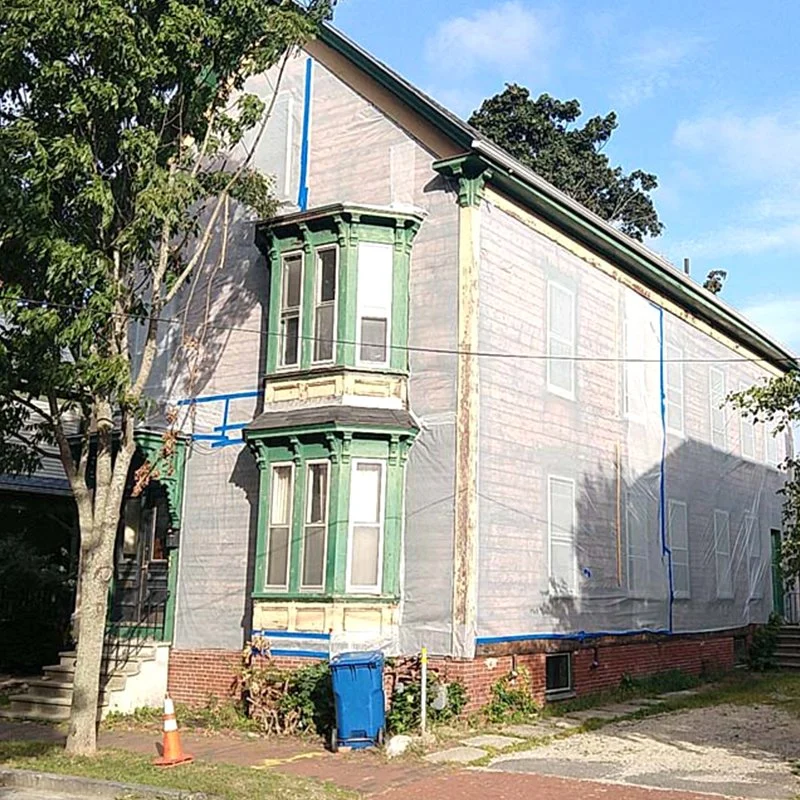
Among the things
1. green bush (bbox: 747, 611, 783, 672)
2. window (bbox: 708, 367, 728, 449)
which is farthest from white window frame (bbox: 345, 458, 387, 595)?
green bush (bbox: 747, 611, 783, 672)

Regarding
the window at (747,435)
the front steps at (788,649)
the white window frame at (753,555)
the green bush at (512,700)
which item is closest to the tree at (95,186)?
the green bush at (512,700)

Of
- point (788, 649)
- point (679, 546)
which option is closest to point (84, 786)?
point (679, 546)

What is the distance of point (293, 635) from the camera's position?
15539 mm

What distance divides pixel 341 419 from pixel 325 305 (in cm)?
202

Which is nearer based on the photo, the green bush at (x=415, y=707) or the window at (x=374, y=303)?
the green bush at (x=415, y=707)

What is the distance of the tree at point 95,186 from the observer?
41.5ft

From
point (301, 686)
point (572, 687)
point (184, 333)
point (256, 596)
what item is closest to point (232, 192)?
point (184, 333)

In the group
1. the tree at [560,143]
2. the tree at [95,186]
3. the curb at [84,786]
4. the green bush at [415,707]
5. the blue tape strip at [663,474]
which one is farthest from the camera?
the tree at [560,143]

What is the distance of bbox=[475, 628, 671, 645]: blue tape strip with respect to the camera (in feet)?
50.8

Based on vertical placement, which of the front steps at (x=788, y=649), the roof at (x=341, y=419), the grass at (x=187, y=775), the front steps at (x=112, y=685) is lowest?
the grass at (x=187, y=775)

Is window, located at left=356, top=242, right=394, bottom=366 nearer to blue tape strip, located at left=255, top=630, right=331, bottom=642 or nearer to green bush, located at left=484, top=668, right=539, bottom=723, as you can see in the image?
blue tape strip, located at left=255, top=630, right=331, bottom=642

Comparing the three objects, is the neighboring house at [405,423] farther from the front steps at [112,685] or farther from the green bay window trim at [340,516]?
the front steps at [112,685]

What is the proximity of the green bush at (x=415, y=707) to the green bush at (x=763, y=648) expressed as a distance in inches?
456

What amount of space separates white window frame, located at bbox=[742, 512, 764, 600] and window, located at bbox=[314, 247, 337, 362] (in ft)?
43.4
